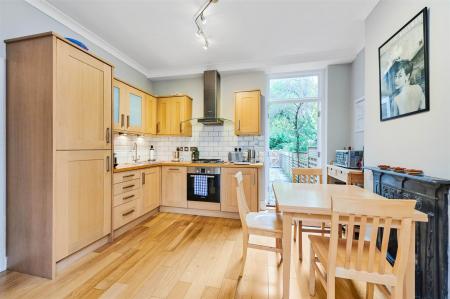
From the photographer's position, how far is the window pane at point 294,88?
3971 millimetres

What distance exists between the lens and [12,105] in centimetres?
190

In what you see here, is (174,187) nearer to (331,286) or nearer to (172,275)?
(172,275)

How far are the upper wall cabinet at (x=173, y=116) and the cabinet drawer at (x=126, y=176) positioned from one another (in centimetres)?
118

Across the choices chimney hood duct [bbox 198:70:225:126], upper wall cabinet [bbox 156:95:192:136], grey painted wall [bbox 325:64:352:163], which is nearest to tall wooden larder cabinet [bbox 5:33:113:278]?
upper wall cabinet [bbox 156:95:192:136]

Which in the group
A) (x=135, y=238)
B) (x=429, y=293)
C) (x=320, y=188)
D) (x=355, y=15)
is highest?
(x=355, y=15)

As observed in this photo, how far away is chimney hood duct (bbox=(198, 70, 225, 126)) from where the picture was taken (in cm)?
380

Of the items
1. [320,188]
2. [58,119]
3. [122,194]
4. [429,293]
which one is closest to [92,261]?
[122,194]

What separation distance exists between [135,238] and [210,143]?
2.16 m

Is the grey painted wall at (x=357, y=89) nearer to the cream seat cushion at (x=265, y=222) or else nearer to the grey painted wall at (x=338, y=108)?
the grey painted wall at (x=338, y=108)

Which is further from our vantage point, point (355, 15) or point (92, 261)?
point (355, 15)

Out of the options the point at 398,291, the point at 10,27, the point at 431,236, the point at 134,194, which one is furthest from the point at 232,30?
the point at 398,291

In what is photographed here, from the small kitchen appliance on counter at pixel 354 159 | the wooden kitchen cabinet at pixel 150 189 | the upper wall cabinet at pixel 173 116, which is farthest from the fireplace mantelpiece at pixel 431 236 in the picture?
the upper wall cabinet at pixel 173 116

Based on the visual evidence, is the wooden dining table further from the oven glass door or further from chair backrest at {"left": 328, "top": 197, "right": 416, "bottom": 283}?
the oven glass door

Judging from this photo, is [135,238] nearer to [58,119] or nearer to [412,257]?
[58,119]
